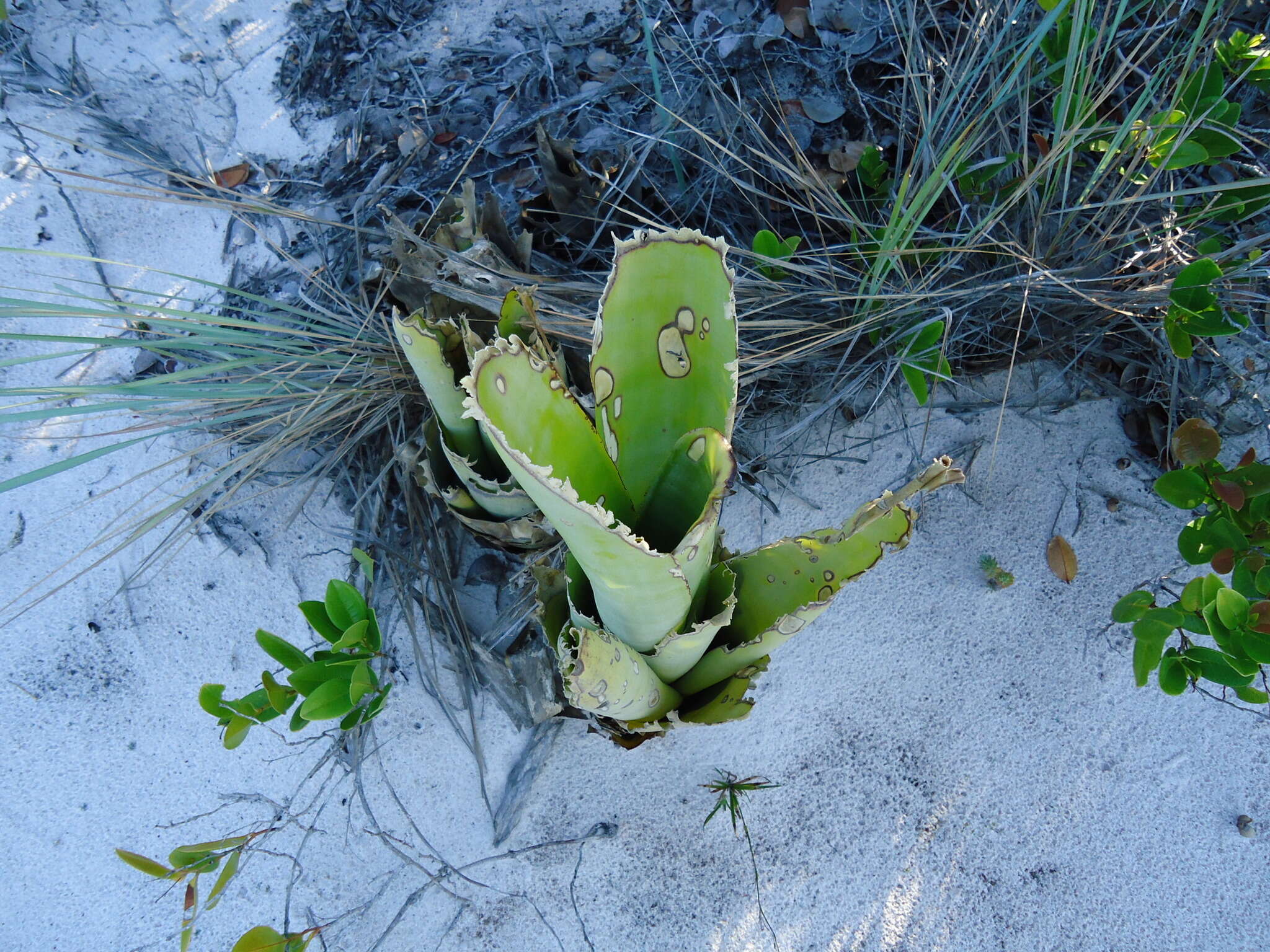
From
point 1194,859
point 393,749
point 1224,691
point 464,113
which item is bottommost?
point 1194,859

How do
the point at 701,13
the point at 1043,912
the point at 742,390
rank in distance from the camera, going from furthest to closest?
1. the point at 701,13
2. the point at 742,390
3. the point at 1043,912

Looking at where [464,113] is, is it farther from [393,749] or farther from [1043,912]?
[1043,912]

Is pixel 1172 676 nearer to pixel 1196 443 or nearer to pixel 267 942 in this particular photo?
pixel 1196 443

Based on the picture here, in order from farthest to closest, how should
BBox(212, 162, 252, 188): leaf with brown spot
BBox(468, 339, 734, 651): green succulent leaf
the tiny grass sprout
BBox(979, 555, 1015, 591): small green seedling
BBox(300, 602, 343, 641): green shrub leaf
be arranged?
BBox(212, 162, 252, 188): leaf with brown spot → BBox(979, 555, 1015, 591): small green seedling → the tiny grass sprout → BBox(300, 602, 343, 641): green shrub leaf → BBox(468, 339, 734, 651): green succulent leaf

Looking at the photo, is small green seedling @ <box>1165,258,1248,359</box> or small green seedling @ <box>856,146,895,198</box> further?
small green seedling @ <box>856,146,895,198</box>

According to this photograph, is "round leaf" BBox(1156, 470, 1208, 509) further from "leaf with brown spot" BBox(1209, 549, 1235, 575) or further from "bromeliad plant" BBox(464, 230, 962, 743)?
"bromeliad plant" BBox(464, 230, 962, 743)

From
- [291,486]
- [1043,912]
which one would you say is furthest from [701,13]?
[1043,912]

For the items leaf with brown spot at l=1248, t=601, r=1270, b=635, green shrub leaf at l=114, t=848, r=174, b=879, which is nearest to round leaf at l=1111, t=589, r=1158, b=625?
leaf with brown spot at l=1248, t=601, r=1270, b=635
